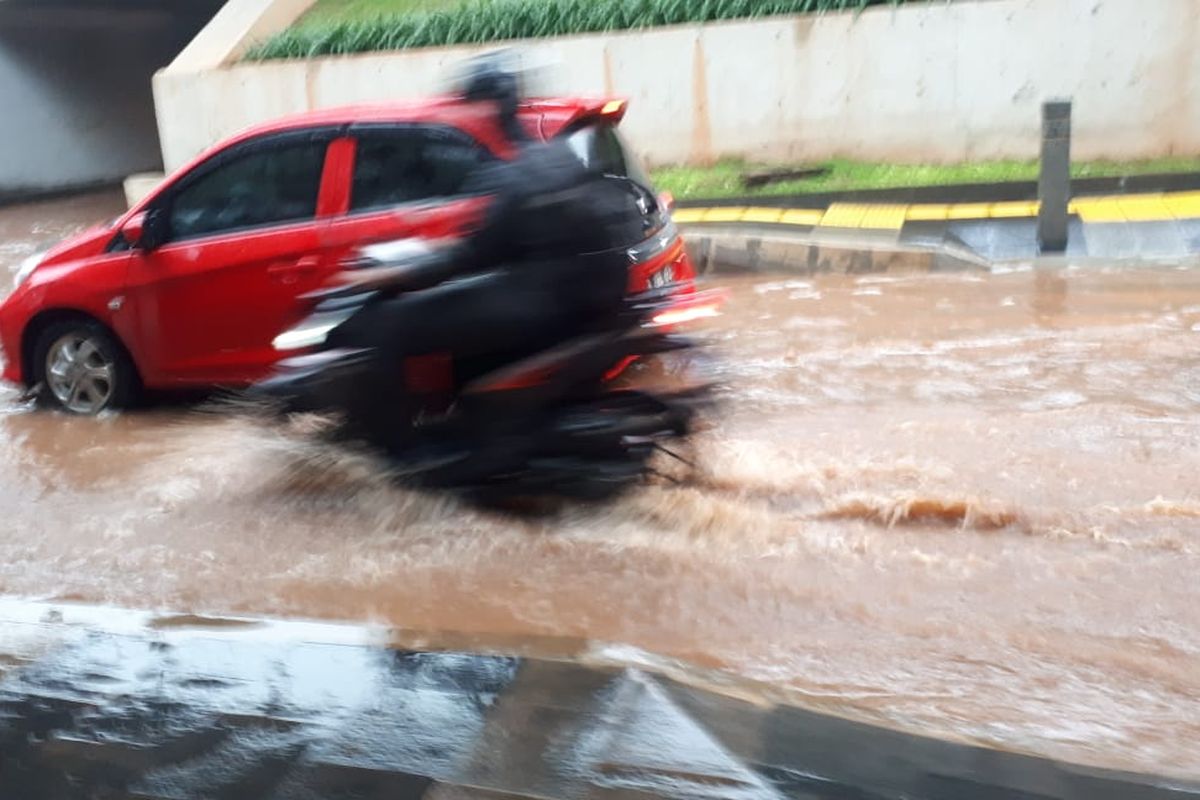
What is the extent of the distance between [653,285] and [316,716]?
3.16 metres

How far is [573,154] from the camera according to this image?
4684 mm

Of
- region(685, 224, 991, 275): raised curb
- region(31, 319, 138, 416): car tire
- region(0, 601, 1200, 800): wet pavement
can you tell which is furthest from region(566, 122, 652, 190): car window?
region(685, 224, 991, 275): raised curb

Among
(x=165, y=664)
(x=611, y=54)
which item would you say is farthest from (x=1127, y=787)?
(x=611, y=54)

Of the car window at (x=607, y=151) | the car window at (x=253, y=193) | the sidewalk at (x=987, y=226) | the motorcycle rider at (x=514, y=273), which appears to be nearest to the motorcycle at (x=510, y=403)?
the motorcycle rider at (x=514, y=273)

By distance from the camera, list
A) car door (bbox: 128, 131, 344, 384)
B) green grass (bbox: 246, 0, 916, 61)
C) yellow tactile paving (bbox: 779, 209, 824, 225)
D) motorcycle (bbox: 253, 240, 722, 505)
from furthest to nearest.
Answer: green grass (bbox: 246, 0, 916, 61)
yellow tactile paving (bbox: 779, 209, 824, 225)
car door (bbox: 128, 131, 344, 384)
motorcycle (bbox: 253, 240, 722, 505)

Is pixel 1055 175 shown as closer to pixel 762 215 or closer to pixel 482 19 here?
pixel 762 215

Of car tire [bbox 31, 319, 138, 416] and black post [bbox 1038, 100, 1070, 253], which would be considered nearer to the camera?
car tire [bbox 31, 319, 138, 416]

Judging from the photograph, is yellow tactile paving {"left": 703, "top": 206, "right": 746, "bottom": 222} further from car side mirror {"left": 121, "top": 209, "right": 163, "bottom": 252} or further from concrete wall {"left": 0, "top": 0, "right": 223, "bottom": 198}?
concrete wall {"left": 0, "top": 0, "right": 223, "bottom": 198}

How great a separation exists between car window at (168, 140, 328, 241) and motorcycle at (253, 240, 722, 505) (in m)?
1.51

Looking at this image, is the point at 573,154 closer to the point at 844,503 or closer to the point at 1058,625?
the point at 844,503

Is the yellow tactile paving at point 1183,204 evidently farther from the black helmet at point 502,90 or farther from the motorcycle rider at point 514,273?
the black helmet at point 502,90

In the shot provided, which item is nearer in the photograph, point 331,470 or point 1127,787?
point 1127,787

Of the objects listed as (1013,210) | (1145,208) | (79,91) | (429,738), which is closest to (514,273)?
(429,738)

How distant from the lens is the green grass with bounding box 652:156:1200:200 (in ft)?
36.5
